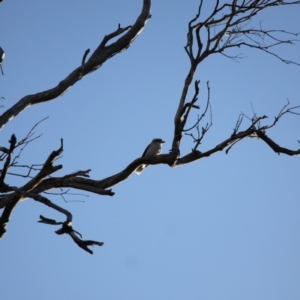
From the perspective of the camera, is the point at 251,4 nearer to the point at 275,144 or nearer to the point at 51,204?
the point at 275,144

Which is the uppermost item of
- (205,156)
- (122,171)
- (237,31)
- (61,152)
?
(237,31)

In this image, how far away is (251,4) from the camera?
631cm

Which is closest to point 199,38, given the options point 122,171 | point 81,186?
point 122,171

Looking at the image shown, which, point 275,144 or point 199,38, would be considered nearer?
point 275,144

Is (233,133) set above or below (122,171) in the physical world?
above

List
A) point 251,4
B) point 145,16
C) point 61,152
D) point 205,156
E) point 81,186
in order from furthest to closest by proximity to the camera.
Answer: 1. point 251,4
2. point 145,16
3. point 205,156
4. point 81,186
5. point 61,152

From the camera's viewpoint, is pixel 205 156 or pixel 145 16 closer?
pixel 205 156

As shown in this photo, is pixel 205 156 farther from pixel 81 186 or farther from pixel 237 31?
pixel 237 31

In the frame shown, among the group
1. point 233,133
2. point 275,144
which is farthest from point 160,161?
point 275,144

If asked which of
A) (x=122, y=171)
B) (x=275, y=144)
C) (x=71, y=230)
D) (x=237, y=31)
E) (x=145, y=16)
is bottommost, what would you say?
(x=71, y=230)

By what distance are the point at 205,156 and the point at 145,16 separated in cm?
164

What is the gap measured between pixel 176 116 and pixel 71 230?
6.74 feet

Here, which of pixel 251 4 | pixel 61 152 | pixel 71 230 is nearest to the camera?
pixel 71 230

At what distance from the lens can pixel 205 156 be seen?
17.7ft
